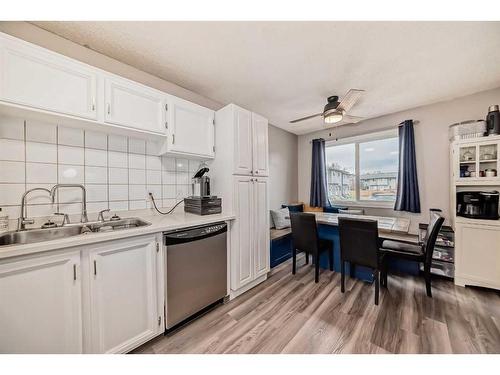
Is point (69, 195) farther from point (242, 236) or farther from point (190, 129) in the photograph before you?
point (242, 236)

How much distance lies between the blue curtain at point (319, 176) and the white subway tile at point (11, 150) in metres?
4.22

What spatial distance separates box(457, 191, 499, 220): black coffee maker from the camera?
199 centimetres

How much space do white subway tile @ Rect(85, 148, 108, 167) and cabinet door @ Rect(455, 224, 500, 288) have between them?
3.92m

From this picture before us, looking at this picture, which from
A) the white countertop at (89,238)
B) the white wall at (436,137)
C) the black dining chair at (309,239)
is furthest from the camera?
the white wall at (436,137)

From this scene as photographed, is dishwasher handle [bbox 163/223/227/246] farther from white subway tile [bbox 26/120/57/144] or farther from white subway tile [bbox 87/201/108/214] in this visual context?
white subway tile [bbox 26/120/57/144]

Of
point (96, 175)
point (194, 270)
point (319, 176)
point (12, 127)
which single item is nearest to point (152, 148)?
point (96, 175)

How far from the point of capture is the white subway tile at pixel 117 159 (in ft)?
5.64

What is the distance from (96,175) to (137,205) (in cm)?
44

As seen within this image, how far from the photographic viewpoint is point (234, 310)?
5.94 feet

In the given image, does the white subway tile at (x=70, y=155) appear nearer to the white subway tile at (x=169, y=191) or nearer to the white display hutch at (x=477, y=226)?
the white subway tile at (x=169, y=191)

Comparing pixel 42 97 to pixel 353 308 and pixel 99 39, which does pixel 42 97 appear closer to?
pixel 99 39

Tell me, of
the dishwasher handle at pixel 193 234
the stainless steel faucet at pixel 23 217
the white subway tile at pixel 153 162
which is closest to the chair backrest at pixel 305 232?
the dishwasher handle at pixel 193 234
